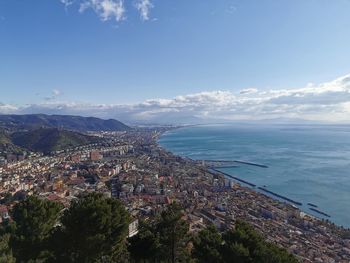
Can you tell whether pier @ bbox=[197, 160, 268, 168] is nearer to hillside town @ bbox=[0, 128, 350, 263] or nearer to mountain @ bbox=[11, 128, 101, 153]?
hillside town @ bbox=[0, 128, 350, 263]

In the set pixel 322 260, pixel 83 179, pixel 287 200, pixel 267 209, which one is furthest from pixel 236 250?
pixel 83 179

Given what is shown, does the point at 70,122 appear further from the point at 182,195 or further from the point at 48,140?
the point at 182,195

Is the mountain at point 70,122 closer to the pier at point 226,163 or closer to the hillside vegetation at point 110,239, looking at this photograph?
the pier at point 226,163

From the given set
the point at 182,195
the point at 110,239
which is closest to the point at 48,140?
the point at 182,195

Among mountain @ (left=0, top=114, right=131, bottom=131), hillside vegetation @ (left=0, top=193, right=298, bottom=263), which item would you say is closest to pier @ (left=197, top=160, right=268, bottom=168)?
hillside vegetation @ (left=0, top=193, right=298, bottom=263)

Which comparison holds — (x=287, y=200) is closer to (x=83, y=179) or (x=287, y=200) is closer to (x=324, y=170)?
(x=324, y=170)

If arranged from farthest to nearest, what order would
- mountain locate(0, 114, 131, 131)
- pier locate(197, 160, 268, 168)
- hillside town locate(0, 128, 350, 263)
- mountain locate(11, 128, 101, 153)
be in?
1. mountain locate(0, 114, 131, 131)
2. mountain locate(11, 128, 101, 153)
3. pier locate(197, 160, 268, 168)
4. hillside town locate(0, 128, 350, 263)

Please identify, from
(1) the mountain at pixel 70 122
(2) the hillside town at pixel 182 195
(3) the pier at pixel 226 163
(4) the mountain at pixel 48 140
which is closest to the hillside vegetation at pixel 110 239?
(2) the hillside town at pixel 182 195
